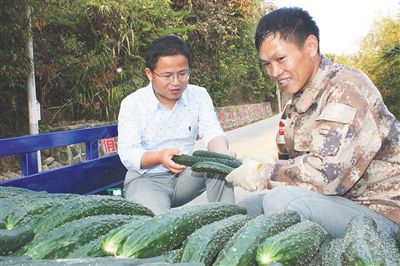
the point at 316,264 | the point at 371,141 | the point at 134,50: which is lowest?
the point at 316,264

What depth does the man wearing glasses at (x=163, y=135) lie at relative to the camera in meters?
3.80

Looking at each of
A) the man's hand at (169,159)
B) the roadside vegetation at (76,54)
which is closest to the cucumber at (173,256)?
the man's hand at (169,159)

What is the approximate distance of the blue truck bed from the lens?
3256 millimetres

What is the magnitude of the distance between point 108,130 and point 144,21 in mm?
8178

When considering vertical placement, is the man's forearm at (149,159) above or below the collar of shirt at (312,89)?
below

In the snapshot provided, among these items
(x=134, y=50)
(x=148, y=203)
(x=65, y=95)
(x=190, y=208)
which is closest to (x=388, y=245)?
(x=190, y=208)

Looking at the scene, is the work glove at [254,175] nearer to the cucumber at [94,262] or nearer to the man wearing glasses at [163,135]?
the cucumber at [94,262]

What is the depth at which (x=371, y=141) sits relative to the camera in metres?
2.30

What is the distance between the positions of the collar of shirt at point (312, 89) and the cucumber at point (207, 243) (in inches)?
41.9

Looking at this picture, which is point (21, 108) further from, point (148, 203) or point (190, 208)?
point (190, 208)

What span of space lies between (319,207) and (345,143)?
1.14 feet

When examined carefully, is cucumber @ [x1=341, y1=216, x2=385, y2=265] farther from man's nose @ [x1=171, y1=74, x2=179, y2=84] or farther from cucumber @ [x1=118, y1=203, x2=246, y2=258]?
man's nose @ [x1=171, y1=74, x2=179, y2=84]

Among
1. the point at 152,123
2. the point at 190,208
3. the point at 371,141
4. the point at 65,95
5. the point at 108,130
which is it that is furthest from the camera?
the point at 65,95

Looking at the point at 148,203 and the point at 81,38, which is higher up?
the point at 81,38
